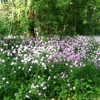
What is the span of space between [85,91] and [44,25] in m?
5.62

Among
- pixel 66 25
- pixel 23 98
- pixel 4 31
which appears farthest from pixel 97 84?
pixel 66 25

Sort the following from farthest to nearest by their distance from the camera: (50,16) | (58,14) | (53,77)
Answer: (58,14)
(50,16)
(53,77)

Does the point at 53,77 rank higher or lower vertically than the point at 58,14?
lower

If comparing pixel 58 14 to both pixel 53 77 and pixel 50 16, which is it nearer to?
pixel 50 16

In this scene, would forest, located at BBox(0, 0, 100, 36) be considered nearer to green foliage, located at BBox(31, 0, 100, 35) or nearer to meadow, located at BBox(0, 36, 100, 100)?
green foliage, located at BBox(31, 0, 100, 35)

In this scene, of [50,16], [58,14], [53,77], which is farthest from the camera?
[58,14]

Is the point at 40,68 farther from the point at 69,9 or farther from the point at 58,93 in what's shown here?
the point at 69,9

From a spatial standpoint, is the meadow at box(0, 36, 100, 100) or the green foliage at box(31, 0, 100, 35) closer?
the meadow at box(0, 36, 100, 100)

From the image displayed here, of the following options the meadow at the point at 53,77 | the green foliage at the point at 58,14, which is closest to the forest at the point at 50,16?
the green foliage at the point at 58,14

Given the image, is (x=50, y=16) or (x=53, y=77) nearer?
(x=53, y=77)

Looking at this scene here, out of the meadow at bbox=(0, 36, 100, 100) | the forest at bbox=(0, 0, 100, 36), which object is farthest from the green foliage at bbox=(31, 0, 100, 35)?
the meadow at bbox=(0, 36, 100, 100)

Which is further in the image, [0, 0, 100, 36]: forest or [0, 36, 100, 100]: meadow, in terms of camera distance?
[0, 0, 100, 36]: forest

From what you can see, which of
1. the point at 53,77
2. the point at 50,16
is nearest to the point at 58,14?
the point at 50,16

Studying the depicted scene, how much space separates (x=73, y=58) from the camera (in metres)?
6.04
